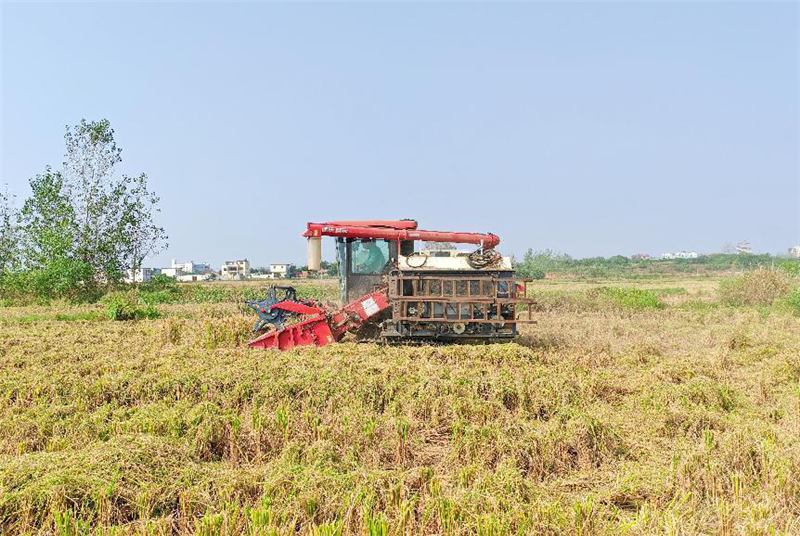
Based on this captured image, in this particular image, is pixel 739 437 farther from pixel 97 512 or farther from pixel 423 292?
pixel 423 292

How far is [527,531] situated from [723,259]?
9373 cm

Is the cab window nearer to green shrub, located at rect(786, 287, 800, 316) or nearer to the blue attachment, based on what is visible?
the blue attachment

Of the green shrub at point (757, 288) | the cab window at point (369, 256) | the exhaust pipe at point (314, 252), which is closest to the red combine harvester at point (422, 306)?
the exhaust pipe at point (314, 252)

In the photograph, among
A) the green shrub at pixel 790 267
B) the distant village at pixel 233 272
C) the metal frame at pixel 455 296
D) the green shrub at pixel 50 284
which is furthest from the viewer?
the distant village at pixel 233 272

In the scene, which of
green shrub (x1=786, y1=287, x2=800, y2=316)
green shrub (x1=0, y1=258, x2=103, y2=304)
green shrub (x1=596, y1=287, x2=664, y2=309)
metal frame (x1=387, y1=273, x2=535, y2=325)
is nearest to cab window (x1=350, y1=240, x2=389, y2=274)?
metal frame (x1=387, y1=273, x2=535, y2=325)

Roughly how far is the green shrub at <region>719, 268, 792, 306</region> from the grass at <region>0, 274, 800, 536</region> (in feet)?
50.6

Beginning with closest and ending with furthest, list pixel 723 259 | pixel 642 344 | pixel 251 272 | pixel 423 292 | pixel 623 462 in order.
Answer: pixel 623 462 < pixel 423 292 < pixel 642 344 < pixel 723 259 < pixel 251 272

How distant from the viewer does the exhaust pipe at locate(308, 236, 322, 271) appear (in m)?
10.6

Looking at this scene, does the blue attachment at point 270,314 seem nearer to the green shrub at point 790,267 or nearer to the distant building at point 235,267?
the green shrub at point 790,267

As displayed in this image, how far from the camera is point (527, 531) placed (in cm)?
345

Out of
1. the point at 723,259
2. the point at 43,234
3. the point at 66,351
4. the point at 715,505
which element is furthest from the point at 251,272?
the point at 715,505

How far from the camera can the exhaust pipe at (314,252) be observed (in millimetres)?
10633

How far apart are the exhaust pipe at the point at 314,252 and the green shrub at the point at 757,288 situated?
61.0ft

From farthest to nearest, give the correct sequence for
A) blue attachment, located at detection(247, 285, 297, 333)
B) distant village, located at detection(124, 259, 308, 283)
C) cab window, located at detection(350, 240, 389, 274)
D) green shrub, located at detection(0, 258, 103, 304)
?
distant village, located at detection(124, 259, 308, 283)
green shrub, located at detection(0, 258, 103, 304)
cab window, located at detection(350, 240, 389, 274)
blue attachment, located at detection(247, 285, 297, 333)
